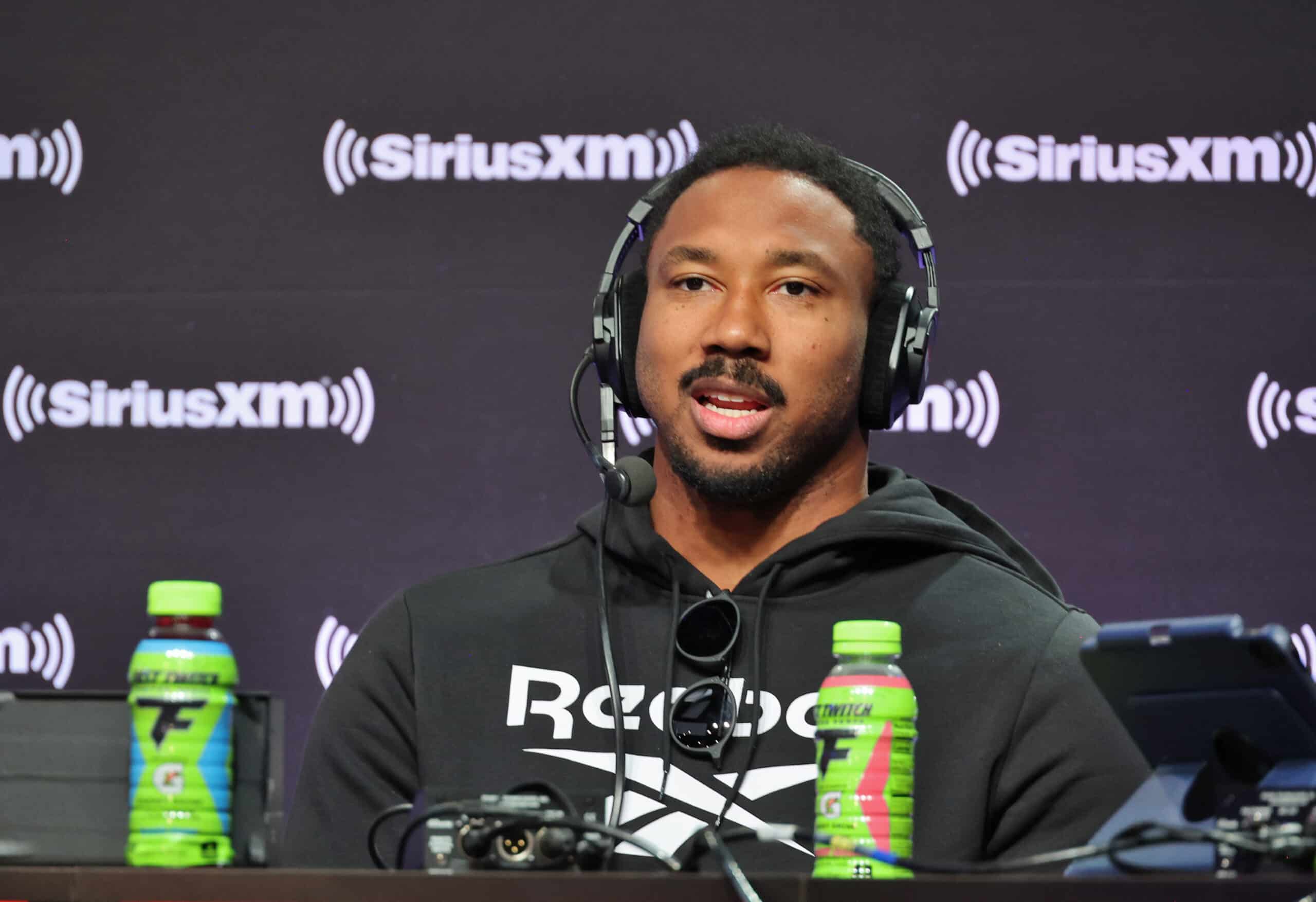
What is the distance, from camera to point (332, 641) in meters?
2.71

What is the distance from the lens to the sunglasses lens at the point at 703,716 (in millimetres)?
1892

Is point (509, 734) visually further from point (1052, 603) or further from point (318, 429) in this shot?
point (318, 429)

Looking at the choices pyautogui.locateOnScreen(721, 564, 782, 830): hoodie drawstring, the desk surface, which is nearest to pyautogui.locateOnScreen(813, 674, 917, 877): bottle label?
the desk surface

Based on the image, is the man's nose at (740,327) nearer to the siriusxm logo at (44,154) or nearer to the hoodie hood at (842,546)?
the hoodie hood at (842,546)

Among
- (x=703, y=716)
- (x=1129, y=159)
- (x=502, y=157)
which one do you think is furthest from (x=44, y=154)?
(x=1129, y=159)

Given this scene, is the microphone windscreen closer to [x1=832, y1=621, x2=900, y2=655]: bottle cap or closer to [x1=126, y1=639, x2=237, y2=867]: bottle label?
Result: [x1=832, y1=621, x2=900, y2=655]: bottle cap

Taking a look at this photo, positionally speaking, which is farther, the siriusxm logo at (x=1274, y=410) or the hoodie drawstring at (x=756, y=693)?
the siriusxm logo at (x=1274, y=410)

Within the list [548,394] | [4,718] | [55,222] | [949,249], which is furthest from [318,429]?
[4,718]

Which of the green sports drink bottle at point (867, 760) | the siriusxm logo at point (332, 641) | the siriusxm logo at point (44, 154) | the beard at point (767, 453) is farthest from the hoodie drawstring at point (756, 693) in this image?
the siriusxm logo at point (44, 154)

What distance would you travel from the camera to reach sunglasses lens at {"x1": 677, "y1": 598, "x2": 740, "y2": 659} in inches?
77.3

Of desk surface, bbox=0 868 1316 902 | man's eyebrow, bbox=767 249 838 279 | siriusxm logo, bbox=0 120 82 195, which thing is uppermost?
siriusxm logo, bbox=0 120 82 195

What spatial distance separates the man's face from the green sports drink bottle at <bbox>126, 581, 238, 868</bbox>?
3.15ft

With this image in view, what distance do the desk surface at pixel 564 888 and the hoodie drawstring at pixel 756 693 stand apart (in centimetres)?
78

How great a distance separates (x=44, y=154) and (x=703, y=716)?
1.65 m
